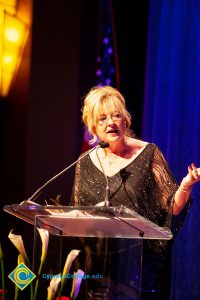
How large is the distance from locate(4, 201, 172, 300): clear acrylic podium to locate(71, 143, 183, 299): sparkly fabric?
0.48 metres

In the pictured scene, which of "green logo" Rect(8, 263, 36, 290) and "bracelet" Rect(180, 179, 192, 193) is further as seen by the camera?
"bracelet" Rect(180, 179, 192, 193)

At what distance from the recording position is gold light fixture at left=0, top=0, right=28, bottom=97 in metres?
4.23

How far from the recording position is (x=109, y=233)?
212 cm

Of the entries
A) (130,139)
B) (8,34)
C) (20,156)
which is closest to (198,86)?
(130,139)

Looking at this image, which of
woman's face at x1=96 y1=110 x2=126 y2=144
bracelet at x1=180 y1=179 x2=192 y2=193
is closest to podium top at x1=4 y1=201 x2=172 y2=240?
bracelet at x1=180 y1=179 x2=192 y2=193

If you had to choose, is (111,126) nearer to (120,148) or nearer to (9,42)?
(120,148)

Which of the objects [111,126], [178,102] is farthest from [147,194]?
[178,102]

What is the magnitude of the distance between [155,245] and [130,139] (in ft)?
2.15

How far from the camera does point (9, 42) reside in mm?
4328

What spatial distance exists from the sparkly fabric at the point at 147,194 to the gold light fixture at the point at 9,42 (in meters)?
1.58

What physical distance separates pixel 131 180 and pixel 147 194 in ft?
0.36

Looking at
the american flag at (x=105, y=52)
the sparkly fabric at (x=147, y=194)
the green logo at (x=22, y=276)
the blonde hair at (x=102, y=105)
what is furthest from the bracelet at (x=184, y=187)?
the american flag at (x=105, y=52)

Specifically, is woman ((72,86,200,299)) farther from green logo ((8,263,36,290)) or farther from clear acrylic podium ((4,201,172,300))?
green logo ((8,263,36,290))

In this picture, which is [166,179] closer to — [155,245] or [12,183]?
[155,245]
